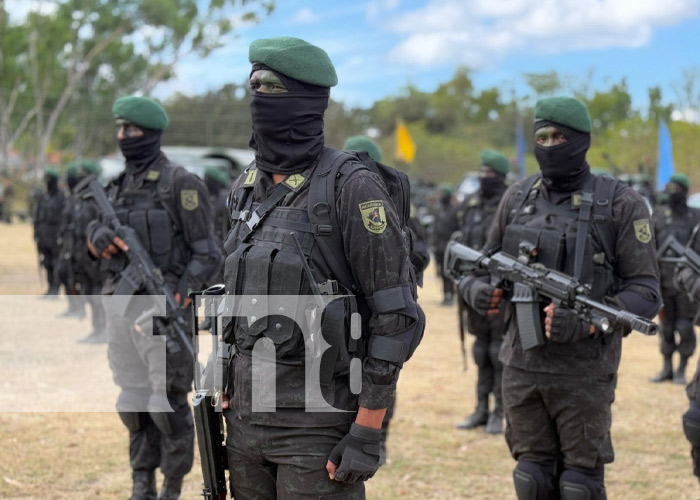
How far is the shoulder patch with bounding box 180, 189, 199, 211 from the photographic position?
5070 millimetres

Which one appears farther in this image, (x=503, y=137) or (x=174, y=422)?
(x=503, y=137)

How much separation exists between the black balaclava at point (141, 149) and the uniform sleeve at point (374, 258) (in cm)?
250

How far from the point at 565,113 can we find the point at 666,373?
581cm

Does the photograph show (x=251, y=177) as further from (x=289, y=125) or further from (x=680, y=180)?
(x=680, y=180)

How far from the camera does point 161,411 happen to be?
491 centimetres

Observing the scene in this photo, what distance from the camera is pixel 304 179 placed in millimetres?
3033

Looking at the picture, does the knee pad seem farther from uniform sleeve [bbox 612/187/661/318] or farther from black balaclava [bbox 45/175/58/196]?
black balaclava [bbox 45/175/58/196]

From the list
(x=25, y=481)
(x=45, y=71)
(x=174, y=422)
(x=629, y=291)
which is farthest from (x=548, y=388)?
(x=45, y=71)

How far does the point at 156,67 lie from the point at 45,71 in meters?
8.05

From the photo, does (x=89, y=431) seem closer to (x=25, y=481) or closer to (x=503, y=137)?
(x=25, y=481)

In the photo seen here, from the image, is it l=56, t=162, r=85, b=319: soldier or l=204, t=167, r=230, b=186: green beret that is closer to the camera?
l=204, t=167, r=230, b=186: green beret

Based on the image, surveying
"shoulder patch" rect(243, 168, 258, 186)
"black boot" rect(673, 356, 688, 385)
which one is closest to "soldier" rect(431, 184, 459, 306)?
"black boot" rect(673, 356, 688, 385)

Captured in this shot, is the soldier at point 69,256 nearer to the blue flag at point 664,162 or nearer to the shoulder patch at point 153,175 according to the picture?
the shoulder patch at point 153,175

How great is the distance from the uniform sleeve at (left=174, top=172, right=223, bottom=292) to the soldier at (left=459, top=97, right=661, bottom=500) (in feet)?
5.70
